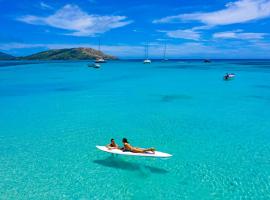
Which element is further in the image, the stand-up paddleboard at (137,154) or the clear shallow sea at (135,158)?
the stand-up paddleboard at (137,154)

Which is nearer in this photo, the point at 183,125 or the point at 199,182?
the point at 199,182

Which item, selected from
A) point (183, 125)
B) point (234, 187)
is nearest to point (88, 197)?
point (234, 187)

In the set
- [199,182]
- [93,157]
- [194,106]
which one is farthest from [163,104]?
[199,182]

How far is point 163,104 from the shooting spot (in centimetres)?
3284

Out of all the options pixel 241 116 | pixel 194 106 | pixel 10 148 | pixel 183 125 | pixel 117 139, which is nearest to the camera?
pixel 10 148

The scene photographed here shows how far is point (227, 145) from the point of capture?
60.8 feet

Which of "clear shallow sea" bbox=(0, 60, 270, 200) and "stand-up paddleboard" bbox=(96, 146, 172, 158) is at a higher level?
Result: "stand-up paddleboard" bbox=(96, 146, 172, 158)

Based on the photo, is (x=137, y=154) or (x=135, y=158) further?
(x=135, y=158)

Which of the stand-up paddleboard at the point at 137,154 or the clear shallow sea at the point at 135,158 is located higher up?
the stand-up paddleboard at the point at 137,154

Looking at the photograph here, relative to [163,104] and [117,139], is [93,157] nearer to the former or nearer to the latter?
[117,139]

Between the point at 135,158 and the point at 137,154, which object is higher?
the point at 137,154

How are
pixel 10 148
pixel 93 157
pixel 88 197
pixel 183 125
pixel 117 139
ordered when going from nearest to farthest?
pixel 88 197 < pixel 93 157 < pixel 10 148 < pixel 117 139 < pixel 183 125

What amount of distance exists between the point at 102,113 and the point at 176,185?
16.0 metres

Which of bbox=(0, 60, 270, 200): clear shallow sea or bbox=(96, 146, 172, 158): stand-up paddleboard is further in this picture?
bbox=(96, 146, 172, 158): stand-up paddleboard
